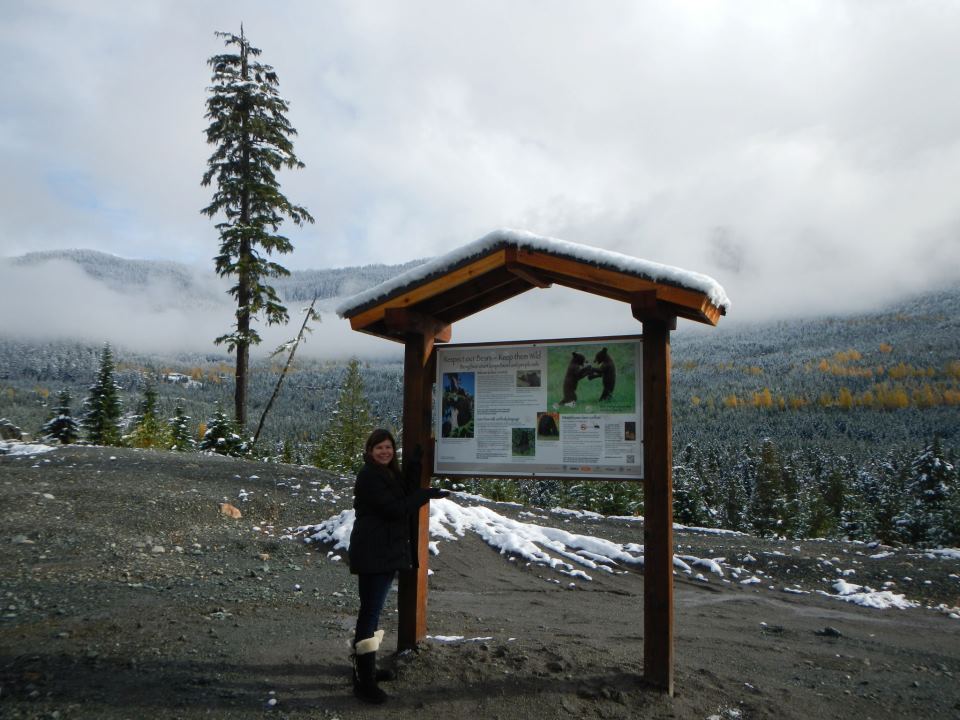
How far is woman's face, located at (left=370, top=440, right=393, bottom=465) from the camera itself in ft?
16.2

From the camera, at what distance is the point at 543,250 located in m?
5.29

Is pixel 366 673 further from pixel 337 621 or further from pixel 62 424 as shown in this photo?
pixel 62 424

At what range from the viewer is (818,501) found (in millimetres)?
50656

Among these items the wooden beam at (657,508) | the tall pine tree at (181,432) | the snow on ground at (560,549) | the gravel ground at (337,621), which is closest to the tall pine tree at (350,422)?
the tall pine tree at (181,432)

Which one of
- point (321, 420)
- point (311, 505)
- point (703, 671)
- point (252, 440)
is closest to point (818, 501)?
point (252, 440)

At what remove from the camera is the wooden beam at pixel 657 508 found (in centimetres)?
488

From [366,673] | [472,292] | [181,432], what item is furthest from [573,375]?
[181,432]

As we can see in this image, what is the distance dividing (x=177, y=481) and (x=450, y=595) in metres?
6.36

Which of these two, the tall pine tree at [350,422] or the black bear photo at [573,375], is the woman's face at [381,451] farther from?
the tall pine tree at [350,422]

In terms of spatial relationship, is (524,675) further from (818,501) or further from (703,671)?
(818,501)

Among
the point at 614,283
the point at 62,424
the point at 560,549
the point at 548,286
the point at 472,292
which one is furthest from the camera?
the point at 62,424

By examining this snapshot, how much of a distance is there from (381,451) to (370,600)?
1.09 m

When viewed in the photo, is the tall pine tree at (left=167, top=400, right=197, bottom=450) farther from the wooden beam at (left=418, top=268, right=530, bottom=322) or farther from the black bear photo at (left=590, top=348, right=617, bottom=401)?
the black bear photo at (left=590, top=348, right=617, bottom=401)

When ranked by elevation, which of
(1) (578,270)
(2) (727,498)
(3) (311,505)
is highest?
(1) (578,270)
